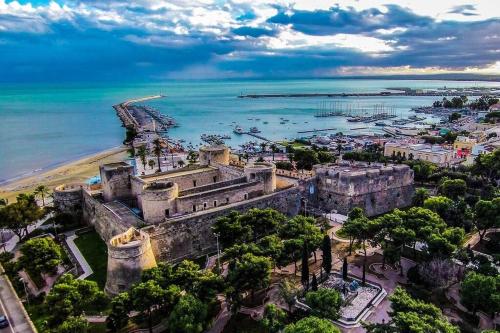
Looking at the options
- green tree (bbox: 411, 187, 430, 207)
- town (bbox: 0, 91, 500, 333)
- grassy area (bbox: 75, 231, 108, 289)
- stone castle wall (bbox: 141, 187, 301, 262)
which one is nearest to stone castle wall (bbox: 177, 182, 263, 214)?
town (bbox: 0, 91, 500, 333)

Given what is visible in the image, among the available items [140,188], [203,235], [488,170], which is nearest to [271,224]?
[203,235]

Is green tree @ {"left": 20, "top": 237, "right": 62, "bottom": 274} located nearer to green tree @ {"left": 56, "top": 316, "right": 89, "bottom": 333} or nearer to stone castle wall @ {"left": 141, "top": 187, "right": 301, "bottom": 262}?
stone castle wall @ {"left": 141, "top": 187, "right": 301, "bottom": 262}

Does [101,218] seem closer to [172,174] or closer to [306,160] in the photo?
[172,174]

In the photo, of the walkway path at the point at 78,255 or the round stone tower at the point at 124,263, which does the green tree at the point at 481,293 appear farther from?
the walkway path at the point at 78,255

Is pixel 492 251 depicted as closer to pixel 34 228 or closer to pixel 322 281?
pixel 322 281

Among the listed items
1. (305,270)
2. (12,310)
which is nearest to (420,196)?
(305,270)

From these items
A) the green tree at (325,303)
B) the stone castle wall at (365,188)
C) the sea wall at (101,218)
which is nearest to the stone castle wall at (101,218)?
the sea wall at (101,218)
